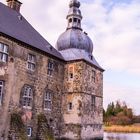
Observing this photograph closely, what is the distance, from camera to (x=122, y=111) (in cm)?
7625

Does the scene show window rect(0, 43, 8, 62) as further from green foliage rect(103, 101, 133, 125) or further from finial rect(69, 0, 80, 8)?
green foliage rect(103, 101, 133, 125)

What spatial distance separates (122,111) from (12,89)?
60012mm

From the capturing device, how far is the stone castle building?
19828 mm

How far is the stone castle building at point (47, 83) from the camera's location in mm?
19828

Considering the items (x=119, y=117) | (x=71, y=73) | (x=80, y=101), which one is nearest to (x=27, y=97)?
(x=80, y=101)

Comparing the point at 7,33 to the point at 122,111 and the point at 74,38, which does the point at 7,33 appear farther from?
the point at 122,111

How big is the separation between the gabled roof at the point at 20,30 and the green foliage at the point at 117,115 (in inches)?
1637

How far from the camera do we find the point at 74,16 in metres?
30.2

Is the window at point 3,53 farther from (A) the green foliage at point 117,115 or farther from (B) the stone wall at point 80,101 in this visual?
(A) the green foliage at point 117,115

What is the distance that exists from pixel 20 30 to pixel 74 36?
7218 millimetres

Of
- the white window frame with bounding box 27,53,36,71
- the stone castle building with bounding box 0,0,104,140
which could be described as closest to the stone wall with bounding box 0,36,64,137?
the stone castle building with bounding box 0,0,104,140

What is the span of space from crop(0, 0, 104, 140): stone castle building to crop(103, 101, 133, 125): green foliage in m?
37.7

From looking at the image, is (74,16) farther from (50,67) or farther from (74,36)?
(50,67)

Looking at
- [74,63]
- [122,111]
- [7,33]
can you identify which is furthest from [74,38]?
[122,111]
